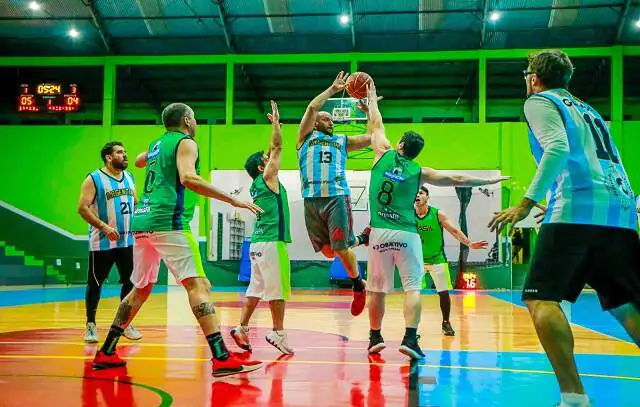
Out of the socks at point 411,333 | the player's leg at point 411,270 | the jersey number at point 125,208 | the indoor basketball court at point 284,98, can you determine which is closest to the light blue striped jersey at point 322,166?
the player's leg at point 411,270

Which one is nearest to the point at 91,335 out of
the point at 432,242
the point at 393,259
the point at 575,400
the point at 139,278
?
the point at 139,278

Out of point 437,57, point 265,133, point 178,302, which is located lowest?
point 178,302

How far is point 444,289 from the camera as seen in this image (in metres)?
8.13

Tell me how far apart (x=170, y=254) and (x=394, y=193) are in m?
2.12

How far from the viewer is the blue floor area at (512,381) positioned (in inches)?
160

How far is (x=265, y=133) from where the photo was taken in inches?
904

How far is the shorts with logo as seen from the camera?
6.55 meters

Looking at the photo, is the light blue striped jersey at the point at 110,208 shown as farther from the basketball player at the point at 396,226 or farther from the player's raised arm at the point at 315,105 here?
the basketball player at the point at 396,226

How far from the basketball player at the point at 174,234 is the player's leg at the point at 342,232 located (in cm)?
181

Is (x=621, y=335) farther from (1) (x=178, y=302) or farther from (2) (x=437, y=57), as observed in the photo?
(2) (x=437, y=57)

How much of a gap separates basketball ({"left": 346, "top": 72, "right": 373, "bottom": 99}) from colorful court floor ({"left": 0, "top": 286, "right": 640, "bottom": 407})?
264 cm

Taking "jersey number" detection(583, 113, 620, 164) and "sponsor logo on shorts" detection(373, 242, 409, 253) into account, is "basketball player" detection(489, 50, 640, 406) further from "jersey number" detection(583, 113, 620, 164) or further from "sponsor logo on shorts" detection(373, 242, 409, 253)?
"sponsor logo on shorts" detection(373, 242, 409, 253)

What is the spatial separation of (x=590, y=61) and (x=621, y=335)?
18.2 metres

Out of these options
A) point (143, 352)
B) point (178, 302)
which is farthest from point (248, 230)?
point (143, 352)
